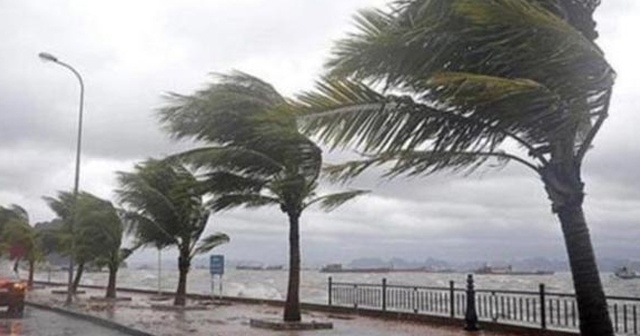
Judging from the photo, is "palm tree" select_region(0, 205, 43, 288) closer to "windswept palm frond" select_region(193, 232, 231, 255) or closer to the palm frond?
"windswept palm frond" select_region(193, 232, 231, 255)

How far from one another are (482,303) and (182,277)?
10.6 m

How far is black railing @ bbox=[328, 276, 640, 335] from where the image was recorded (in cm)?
1752

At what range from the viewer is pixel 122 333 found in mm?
18156

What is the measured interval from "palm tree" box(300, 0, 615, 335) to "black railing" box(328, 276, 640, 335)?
22.9ft

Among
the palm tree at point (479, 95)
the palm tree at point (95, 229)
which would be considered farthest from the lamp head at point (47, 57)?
the palm tree at point (479, 95)

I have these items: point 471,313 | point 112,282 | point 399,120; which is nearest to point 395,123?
point 399,120

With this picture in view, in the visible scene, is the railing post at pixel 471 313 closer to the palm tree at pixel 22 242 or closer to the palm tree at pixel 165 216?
the palm tree at pixel 165 216

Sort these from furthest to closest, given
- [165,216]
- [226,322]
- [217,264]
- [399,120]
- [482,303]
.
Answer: [217,264] < [165,216] < [482,303] < [226,322] < [399,120]

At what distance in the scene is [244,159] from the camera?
60.8 feet

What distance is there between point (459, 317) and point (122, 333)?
8014 mm

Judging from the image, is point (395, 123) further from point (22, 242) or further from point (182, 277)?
point (22, 242)

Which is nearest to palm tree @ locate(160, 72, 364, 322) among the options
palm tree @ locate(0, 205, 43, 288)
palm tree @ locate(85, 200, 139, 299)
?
palm tree @ locate(85, 200, 139, 299)

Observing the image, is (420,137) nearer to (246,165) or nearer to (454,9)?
(454,9)

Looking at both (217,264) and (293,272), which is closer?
(293,272)
